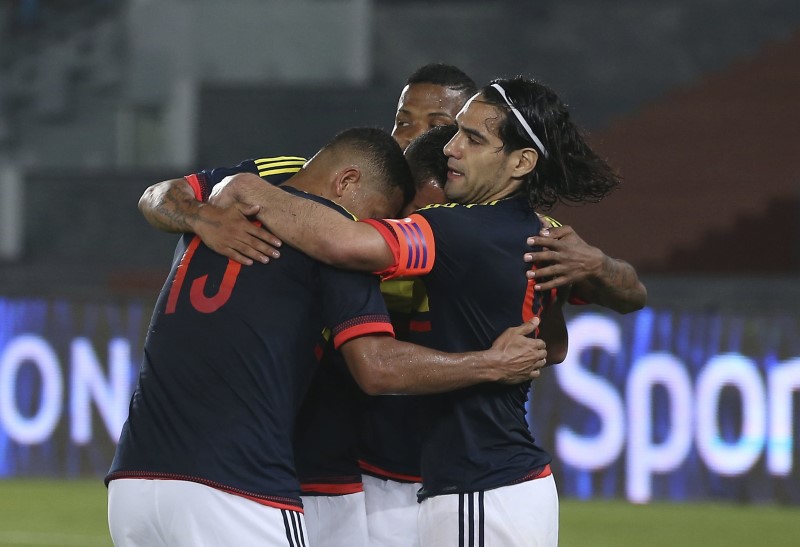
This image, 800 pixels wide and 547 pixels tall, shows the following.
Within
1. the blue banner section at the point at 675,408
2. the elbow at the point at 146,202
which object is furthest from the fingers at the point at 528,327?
the blue banner section at the point at 675,408

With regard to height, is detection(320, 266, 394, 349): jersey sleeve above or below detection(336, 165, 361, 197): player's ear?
below

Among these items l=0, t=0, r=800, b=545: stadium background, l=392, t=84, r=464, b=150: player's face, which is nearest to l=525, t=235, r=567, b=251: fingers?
l=392, t=84, r=464, b=150: player's face

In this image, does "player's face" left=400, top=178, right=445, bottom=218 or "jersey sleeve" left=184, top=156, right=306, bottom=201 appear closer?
"jersey sleeve" left=184, top=156, right=306, bottom=201

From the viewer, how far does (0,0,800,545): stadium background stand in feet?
27.3

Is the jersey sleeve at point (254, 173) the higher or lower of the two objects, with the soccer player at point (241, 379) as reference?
higher

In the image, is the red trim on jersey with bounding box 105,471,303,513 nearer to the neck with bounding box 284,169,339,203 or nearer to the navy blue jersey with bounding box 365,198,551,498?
the navy blue jersey with bounding box 365,198,551,498

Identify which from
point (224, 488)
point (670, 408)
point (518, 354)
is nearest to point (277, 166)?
point (518, 354)

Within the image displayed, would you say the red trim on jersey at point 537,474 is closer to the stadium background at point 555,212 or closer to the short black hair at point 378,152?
the short black hair at point 378,152

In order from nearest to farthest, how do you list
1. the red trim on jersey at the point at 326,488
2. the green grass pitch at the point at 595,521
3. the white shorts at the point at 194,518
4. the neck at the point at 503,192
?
the white shorts at the point at 194,518
the neck at the point at 503,192
the red trim on jersey at the point at 326,488
the green grass pitch at the point at 595,521

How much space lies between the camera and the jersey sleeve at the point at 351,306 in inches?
119

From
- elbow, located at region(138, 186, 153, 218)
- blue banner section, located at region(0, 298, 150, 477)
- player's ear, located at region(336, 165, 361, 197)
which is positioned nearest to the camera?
player's ear, located at region(336, 165, 361, 197)

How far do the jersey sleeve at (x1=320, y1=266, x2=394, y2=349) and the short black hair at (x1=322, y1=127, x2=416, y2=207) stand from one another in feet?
1.00

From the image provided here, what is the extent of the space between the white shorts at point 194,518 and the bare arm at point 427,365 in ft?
1.18

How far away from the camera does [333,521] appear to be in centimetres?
371
